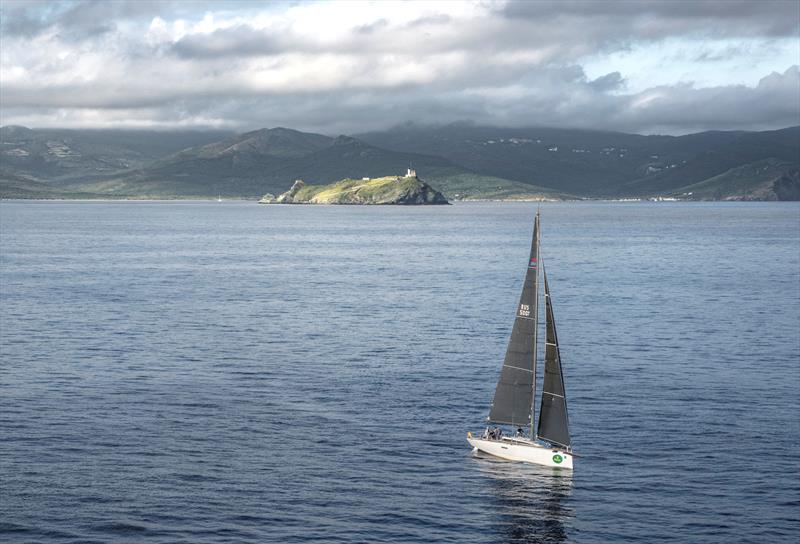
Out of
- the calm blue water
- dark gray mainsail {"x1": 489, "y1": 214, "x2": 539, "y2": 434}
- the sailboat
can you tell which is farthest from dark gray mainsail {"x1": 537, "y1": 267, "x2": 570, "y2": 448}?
the calm blue water

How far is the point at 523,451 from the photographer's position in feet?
188

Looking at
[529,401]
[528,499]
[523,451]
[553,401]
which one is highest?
[553,401]

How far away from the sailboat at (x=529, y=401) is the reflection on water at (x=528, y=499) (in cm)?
80

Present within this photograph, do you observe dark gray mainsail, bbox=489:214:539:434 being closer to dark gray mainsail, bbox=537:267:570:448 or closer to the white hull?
dark gray mainsail, bbox=537:267:570:448

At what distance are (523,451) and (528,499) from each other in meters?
6.05

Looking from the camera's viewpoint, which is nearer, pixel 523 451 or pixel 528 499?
pixel 528 499

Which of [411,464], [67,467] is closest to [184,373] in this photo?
[67,467]


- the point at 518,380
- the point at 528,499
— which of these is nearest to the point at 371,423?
the point at 518,380

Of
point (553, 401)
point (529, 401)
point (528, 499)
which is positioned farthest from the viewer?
point (529, 401)

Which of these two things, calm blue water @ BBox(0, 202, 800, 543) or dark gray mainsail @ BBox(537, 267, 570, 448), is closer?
calm blue water @ BBox(0, 202, 800, 543)

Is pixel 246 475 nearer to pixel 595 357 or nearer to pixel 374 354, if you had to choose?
pixel 374 354

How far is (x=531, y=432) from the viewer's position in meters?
58.2

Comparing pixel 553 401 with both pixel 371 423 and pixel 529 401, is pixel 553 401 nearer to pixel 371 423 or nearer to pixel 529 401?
pixel 529 401

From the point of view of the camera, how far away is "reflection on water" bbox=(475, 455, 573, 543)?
46875 mm
